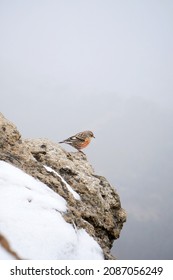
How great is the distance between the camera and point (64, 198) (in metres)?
8.80

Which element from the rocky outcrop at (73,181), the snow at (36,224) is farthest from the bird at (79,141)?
the snow at (36,224)

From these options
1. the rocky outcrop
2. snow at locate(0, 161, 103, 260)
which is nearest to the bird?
the rocky outcrop

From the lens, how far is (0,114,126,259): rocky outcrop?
883cm

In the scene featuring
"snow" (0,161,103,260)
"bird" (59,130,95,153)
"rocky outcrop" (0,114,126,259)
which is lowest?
"snow" (0,161,103,260)

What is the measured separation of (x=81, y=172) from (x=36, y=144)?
2118 millimetres

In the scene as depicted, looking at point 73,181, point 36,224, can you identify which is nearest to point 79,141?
point 73,181

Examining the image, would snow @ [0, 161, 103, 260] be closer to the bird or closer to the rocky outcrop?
the rocky outcrop

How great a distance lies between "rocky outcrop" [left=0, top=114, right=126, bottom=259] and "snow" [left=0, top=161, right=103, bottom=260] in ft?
1.50

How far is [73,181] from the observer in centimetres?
1045

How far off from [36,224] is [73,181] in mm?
4297

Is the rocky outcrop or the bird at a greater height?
the bird

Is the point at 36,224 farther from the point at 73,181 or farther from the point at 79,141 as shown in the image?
the point at 79,141

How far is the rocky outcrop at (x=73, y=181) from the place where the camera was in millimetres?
8828
